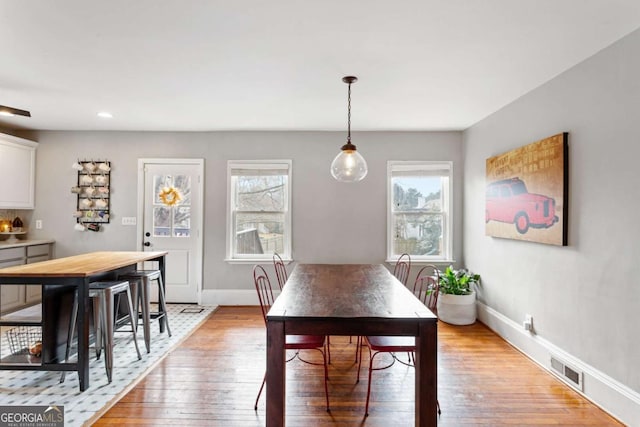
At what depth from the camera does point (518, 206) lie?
329cm

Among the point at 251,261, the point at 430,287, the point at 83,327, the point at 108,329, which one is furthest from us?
the point at 251,261

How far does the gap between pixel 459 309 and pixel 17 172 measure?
19.2 ft

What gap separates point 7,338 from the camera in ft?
11.0

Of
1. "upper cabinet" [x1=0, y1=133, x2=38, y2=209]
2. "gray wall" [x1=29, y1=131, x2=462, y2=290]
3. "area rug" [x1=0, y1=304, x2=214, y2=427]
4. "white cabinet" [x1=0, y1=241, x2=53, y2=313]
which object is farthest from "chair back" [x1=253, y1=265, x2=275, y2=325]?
"upper cabinet" [x1=0, y1=133, x2=38, y2=209]

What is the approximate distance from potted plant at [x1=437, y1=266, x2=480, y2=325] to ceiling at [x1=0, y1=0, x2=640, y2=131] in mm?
1959

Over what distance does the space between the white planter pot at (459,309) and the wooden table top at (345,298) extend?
4.23 ft

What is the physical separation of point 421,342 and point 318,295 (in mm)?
768

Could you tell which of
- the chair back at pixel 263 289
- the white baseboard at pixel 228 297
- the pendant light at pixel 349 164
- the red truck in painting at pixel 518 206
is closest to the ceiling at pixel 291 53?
the pendant light at pixel 349 164

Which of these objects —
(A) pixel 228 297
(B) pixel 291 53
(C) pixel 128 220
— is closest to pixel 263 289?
(A) pixel 228 297

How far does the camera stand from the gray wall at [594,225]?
7.09ft

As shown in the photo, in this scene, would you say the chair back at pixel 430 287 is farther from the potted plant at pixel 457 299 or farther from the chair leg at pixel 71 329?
the chair leg at pixel 71 329

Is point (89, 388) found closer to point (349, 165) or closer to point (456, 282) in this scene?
point (349, 165)

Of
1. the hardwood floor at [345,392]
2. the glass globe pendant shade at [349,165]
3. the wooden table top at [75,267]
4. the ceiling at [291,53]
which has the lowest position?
the hardwood floor at [345,392]

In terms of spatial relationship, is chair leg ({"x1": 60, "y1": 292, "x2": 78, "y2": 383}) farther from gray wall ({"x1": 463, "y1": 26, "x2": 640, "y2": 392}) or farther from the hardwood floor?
gray wall ({"x1": 463, "y1": 26, "x2": 640, "y2": 392})
